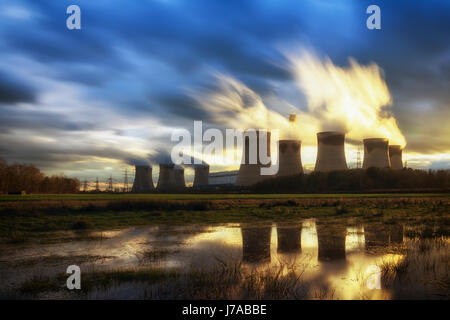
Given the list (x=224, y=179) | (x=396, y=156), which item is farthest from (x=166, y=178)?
(x=396, y=156)

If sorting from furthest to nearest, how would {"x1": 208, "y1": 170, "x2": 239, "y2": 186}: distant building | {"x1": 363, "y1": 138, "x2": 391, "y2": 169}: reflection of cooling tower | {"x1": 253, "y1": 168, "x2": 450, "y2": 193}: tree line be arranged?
{"x1": 208, "y1": 170, "x2": 239, "y2": 186}: distant building
{"x1": 363, "y1": 138, "x2": 391, "y2": 169}: reflection of cooling tower
{"x1": 253, "y1": 168, "x2": 450, "y2": 193}: tree line

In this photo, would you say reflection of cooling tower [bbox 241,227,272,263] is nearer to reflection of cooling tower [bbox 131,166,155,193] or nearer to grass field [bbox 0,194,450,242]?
grass field [bbox 0,194,450,242]

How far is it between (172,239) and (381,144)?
115 ft

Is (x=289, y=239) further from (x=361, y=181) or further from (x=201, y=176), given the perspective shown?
(x=201, y=176)

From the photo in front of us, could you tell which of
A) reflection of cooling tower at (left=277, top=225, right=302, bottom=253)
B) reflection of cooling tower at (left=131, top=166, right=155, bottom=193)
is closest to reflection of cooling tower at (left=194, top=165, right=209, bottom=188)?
reflection of cooling tower at (left=131, top=166, right=155, bottom=193)

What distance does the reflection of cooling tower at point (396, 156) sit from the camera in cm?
4566

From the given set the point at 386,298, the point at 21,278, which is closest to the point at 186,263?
the point at 21,278

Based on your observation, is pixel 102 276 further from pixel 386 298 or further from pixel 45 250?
pixel 386 298

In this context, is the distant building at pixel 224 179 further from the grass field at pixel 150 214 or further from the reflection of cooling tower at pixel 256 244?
the reflection of cooling tower at pixel 256 244

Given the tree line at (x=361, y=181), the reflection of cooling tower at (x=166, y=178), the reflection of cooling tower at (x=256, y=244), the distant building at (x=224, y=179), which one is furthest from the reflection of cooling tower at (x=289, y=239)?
the distant building at (x=224, y=179)

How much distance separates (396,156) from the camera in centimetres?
4641

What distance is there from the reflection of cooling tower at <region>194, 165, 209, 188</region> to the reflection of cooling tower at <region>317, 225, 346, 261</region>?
177ft

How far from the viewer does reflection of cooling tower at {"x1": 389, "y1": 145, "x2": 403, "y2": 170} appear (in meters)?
45.7
